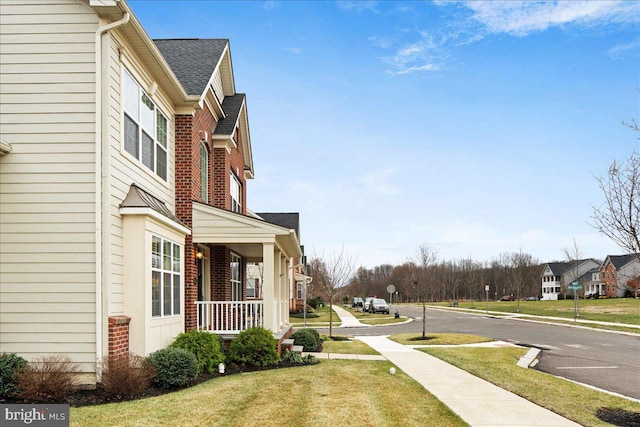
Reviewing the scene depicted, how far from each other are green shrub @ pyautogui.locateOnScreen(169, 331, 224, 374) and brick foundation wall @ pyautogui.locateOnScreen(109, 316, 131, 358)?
1.79m

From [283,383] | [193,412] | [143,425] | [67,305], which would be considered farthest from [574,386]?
[67,305]

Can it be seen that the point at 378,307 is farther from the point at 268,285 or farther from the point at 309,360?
the point at 268,285

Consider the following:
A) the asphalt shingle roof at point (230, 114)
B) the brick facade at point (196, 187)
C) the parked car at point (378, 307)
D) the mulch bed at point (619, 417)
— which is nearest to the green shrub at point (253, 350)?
the brick facade at point (196, 187)

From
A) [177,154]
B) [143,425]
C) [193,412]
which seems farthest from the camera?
[177,154]

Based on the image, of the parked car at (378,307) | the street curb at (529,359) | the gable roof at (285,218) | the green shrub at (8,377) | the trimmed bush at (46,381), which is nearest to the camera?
the trimmed bush at (46,381)

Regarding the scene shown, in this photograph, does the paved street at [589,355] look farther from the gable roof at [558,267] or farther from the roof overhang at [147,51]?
the gable roof at [558,267]

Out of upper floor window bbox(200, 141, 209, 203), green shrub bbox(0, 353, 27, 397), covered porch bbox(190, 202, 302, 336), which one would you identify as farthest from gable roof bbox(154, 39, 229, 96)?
green shrub bbox(0, 353, 27, 397)

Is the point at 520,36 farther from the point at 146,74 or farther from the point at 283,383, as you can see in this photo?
the point at 283,383

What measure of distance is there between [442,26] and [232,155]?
815 centimetres

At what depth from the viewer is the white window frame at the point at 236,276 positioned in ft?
64.1

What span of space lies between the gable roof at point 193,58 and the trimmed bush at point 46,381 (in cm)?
779

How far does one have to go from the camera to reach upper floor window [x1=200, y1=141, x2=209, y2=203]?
15977mm

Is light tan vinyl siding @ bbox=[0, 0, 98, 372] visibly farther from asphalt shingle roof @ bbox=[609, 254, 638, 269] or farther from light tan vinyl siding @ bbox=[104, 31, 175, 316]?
asphalt shingle roof @ bbox=[609, 254, 638, 269]

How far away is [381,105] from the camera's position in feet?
78.1
